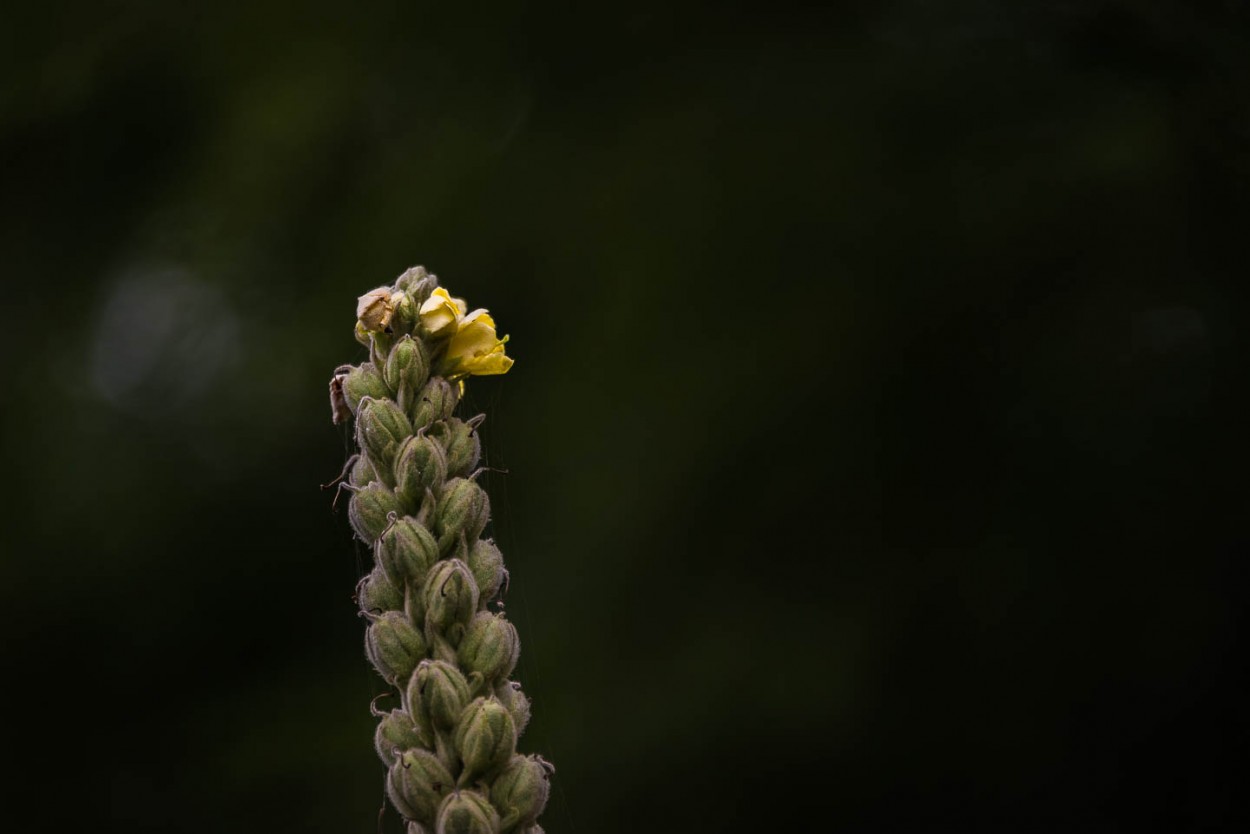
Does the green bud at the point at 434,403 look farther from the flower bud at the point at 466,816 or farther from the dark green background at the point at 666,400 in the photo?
the dark green background at the point at 666,400

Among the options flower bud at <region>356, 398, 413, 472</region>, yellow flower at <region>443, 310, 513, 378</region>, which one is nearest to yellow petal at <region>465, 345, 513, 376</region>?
yellow flower at <region>443, 310, 513, 378</region>

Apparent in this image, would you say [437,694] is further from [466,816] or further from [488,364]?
[488,364]

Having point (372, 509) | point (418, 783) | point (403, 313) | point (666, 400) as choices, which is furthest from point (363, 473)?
point (666, 400)

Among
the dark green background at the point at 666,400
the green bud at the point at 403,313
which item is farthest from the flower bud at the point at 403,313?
the dark green background at the point at 666,400

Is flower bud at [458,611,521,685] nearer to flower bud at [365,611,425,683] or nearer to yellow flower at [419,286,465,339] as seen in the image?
flower bud at [365,611,425,683]

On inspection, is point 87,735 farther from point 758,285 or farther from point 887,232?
point 887,232

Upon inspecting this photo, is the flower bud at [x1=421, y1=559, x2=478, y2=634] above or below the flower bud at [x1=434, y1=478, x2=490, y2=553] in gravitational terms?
below

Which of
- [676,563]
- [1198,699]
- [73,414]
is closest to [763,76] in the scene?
[676,563]
